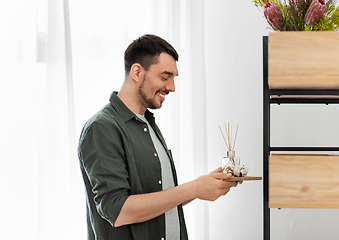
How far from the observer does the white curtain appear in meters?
1.69

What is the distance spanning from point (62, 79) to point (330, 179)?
4.33 feet

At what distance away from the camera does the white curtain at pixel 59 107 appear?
1690 mm

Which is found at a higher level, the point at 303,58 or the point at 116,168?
the point at 303,58

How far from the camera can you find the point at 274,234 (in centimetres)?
165

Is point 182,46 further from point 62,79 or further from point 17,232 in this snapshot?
point 17,232

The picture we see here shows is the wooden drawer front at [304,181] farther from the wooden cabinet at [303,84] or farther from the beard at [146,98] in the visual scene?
the beard at [146,98]

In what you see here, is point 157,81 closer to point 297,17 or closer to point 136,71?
point 136,71

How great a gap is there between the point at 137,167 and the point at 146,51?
37 cm

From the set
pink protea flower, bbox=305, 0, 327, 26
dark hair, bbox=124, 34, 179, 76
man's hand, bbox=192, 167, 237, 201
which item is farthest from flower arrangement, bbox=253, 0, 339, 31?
man's hand, bbox=192, 167, 237, 201

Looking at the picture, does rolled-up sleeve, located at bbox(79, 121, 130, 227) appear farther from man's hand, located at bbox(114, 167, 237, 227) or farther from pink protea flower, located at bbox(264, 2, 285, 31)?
pink protea flower, located at bbox(264, 2, 285, 31)

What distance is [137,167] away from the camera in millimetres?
999

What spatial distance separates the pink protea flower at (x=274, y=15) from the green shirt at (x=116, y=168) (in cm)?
50

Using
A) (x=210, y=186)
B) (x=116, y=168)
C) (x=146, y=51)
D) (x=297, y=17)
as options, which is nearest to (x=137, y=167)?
(x=116, y=168)

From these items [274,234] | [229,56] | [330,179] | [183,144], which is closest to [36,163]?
[183,144]
